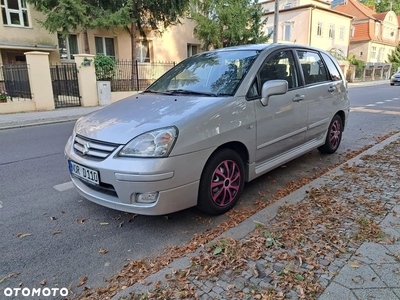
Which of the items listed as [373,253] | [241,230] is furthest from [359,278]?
[241,230]

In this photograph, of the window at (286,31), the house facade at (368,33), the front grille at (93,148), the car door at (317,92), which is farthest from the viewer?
the house facade at (368,33)

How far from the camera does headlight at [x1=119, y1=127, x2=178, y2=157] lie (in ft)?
8.83

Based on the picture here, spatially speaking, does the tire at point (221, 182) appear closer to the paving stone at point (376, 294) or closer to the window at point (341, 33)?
the paving stone at point (376, 294)

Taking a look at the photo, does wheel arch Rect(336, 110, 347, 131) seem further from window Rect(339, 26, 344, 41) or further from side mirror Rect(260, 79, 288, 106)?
window Rect(339, 26, 344, 41)

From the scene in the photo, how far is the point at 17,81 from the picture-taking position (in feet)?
41.1

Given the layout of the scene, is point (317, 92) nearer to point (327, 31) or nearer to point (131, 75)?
point (131, 75)

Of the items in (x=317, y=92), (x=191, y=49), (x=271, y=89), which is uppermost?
(x=191, y=49)

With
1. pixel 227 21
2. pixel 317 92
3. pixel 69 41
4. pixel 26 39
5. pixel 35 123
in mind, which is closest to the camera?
pixel 317 92

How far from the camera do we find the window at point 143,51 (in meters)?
20.8

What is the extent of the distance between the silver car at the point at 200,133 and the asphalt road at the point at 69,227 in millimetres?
325

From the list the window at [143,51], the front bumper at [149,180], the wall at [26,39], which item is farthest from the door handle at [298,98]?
the window at [143,51]

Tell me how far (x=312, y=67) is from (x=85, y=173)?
367 cm

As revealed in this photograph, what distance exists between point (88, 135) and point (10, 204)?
5.15 ft

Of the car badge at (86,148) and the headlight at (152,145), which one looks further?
the car badge at (86,148)
